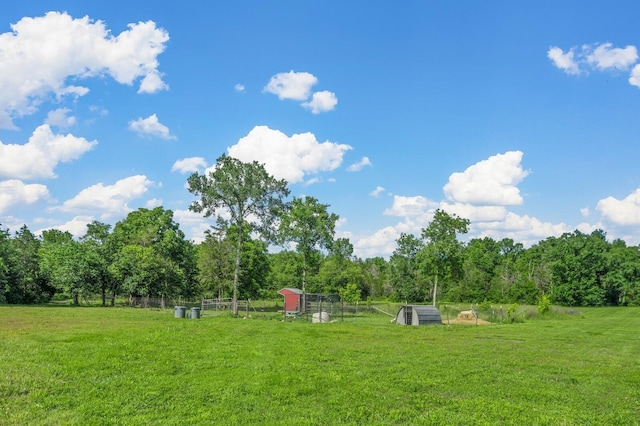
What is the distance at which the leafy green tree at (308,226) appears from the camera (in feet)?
197

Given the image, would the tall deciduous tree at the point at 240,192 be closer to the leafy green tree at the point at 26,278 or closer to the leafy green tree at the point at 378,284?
the leafy green tree at the point at 26,278

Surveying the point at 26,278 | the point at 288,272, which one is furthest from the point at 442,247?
the point at 26,278

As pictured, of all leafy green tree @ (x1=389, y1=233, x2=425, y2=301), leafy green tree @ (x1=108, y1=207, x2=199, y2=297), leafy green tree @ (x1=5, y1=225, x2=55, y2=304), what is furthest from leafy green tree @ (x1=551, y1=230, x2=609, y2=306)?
leafy green tree @ (x1=5, y1=225, x2=55, y2=304)

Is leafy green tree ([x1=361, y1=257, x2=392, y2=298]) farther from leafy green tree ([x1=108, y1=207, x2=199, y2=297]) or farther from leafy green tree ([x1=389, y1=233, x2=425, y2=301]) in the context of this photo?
leafy green tree ([x1=108, y1=207, x2=199, y2=297])

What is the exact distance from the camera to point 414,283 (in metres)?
81.6

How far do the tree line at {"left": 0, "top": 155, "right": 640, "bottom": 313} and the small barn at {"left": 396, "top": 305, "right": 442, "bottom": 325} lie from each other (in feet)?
46.7

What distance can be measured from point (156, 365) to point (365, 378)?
557cm

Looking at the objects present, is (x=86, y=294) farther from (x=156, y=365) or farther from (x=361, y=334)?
(x=156, y=365)

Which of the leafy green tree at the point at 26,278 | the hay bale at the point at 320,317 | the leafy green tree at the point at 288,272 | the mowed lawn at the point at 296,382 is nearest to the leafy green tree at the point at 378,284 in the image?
the leafy green tree at the point at 288,272

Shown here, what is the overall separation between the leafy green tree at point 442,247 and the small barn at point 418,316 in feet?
82.7

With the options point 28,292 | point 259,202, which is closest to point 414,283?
point 259,202

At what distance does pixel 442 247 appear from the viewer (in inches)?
2212

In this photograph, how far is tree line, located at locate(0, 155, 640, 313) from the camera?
4378 cm

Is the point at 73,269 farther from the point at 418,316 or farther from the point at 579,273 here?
the point at 579,273
